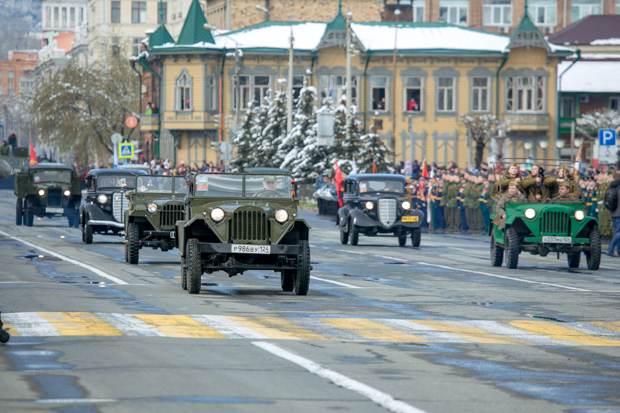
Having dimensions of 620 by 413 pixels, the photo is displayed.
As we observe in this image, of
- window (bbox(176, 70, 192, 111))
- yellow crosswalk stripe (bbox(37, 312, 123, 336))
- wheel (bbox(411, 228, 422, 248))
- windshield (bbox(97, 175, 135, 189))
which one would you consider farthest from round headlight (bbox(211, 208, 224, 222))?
window (bbox(176, 70, 192, 111))

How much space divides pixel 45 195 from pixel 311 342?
2726 cm

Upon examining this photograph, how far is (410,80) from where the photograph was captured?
7062cm

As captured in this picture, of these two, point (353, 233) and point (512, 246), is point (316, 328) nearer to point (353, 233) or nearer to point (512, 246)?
point (512, 246)

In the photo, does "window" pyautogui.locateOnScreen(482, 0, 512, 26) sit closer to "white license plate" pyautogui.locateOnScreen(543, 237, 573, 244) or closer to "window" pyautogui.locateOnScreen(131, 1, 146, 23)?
"window" pyautogui.locateOnScreen(131, 1, 146, 23)

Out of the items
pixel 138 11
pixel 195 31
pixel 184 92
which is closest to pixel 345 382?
pixel 184 92

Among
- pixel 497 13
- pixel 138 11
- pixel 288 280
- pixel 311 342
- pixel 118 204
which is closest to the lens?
pixel 311 342

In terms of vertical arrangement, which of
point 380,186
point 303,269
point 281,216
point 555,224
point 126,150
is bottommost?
point 303,269

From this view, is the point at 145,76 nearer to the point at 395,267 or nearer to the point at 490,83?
the point at 490,83

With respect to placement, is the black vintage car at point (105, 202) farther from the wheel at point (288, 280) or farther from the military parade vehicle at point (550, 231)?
the wheel at point (288, 280)

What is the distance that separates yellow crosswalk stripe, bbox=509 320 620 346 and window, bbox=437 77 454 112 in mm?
58434

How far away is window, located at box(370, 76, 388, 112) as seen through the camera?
70.6m

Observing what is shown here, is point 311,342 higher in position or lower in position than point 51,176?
lower

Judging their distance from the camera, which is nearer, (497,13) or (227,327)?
(227,327)

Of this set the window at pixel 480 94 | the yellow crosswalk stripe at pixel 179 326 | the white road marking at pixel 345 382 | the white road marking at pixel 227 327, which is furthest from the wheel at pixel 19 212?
the window at pixel 480 94
